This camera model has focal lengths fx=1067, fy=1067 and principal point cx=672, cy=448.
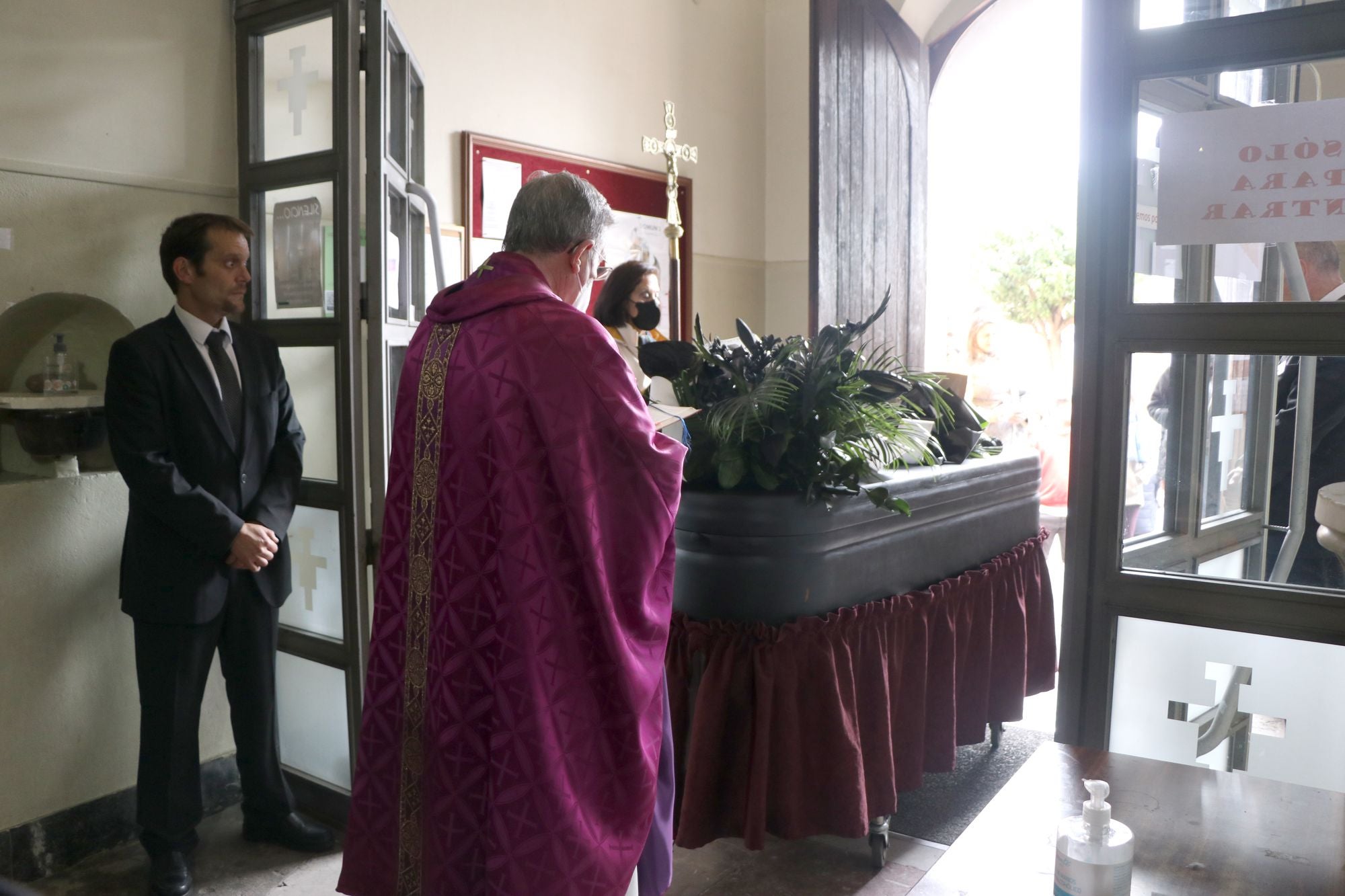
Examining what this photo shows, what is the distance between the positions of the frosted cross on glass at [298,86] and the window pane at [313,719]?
60.2 inches

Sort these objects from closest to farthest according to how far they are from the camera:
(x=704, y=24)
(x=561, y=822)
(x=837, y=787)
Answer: (x=561, y=822) < (x=837, y=787) < (x=704, y=24)

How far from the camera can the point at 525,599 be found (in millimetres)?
1835

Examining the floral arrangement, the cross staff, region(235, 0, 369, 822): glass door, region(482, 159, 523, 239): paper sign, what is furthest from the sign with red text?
region(482, 159, 523, 239): paper sign

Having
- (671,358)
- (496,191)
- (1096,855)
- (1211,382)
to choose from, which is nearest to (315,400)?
(671,358)

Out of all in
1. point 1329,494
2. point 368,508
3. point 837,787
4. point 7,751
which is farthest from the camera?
point 368,508

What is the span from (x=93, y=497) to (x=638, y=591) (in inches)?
71.1

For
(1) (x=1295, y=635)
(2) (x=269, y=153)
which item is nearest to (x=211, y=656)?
(2) (x=269, y=153)

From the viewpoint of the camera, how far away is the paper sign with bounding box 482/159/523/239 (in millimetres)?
4805

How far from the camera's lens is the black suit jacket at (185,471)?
8.54 ft

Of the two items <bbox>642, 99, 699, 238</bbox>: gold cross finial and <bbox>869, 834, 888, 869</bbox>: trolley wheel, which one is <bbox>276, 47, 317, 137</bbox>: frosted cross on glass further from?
<bbox>869, 834, 888, 869</bbox>: trolley wheel

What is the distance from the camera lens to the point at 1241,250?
174cm

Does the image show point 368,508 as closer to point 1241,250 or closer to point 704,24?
point 1241,250

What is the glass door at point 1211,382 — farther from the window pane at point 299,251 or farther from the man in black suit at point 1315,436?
the window pane at point 299,251

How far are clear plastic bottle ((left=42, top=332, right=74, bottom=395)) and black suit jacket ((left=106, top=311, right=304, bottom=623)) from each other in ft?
1.02
